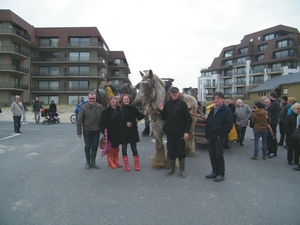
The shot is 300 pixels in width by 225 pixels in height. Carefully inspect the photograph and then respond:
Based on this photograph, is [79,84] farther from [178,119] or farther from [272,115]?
[178,119]

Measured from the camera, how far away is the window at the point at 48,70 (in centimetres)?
4581

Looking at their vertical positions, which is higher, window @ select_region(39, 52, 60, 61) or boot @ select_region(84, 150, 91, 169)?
window @ select_region(39, 52, 60, 61)

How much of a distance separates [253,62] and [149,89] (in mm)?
64279

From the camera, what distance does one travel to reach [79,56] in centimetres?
4569

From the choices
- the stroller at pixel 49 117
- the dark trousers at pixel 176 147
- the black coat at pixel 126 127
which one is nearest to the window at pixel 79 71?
the stroller at pixel 49 117

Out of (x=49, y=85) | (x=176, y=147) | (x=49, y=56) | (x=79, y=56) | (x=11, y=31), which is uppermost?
(x=11, y=31)

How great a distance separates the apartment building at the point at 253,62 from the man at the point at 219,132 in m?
51.3

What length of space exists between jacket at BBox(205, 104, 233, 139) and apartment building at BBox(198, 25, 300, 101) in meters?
51.3

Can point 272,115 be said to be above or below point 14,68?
below

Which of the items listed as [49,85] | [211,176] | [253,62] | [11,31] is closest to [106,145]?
[211,176]

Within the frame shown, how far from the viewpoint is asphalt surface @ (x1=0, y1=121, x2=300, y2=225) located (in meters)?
3.22

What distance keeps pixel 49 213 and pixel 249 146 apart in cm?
781

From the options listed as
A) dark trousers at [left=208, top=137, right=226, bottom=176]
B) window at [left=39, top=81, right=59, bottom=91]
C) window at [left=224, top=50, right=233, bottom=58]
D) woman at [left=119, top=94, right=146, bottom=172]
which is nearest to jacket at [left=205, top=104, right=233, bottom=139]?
dark trousers at [left=208, top=137, right=226, bottom=176]

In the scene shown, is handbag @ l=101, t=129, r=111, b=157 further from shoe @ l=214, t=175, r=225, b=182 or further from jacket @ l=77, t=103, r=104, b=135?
shoe @ l=214, t=175, r=225, b=182
